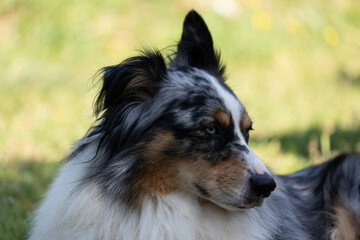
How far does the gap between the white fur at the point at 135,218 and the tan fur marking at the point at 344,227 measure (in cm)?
86

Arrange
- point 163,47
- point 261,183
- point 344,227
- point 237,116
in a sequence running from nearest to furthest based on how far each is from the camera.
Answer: point 261,183 < point 237,116 < point 344,227 < point 163,47

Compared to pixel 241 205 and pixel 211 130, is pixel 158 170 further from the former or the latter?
pixel 241 205

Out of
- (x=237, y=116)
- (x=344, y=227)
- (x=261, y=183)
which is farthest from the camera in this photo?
(x=344, y=227)

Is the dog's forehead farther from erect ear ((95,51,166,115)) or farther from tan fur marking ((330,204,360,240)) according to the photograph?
tan fur marking ((330,204,360,240))

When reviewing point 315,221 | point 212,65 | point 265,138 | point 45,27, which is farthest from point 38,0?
point 315,221

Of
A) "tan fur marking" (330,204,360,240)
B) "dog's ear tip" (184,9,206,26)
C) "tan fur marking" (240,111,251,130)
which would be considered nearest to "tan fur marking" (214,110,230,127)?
"tan fur marking" (240,111,251,130)

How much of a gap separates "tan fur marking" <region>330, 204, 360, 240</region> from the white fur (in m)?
0.86

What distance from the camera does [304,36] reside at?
40.7 ft

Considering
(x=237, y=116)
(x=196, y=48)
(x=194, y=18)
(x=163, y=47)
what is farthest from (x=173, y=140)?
(x=163, y=47)

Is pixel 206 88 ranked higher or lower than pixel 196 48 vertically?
lower

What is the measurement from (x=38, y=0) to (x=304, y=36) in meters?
6.20

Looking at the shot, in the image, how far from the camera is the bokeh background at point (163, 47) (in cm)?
631

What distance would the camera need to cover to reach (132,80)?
10.8 ft

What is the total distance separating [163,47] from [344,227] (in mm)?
3414
